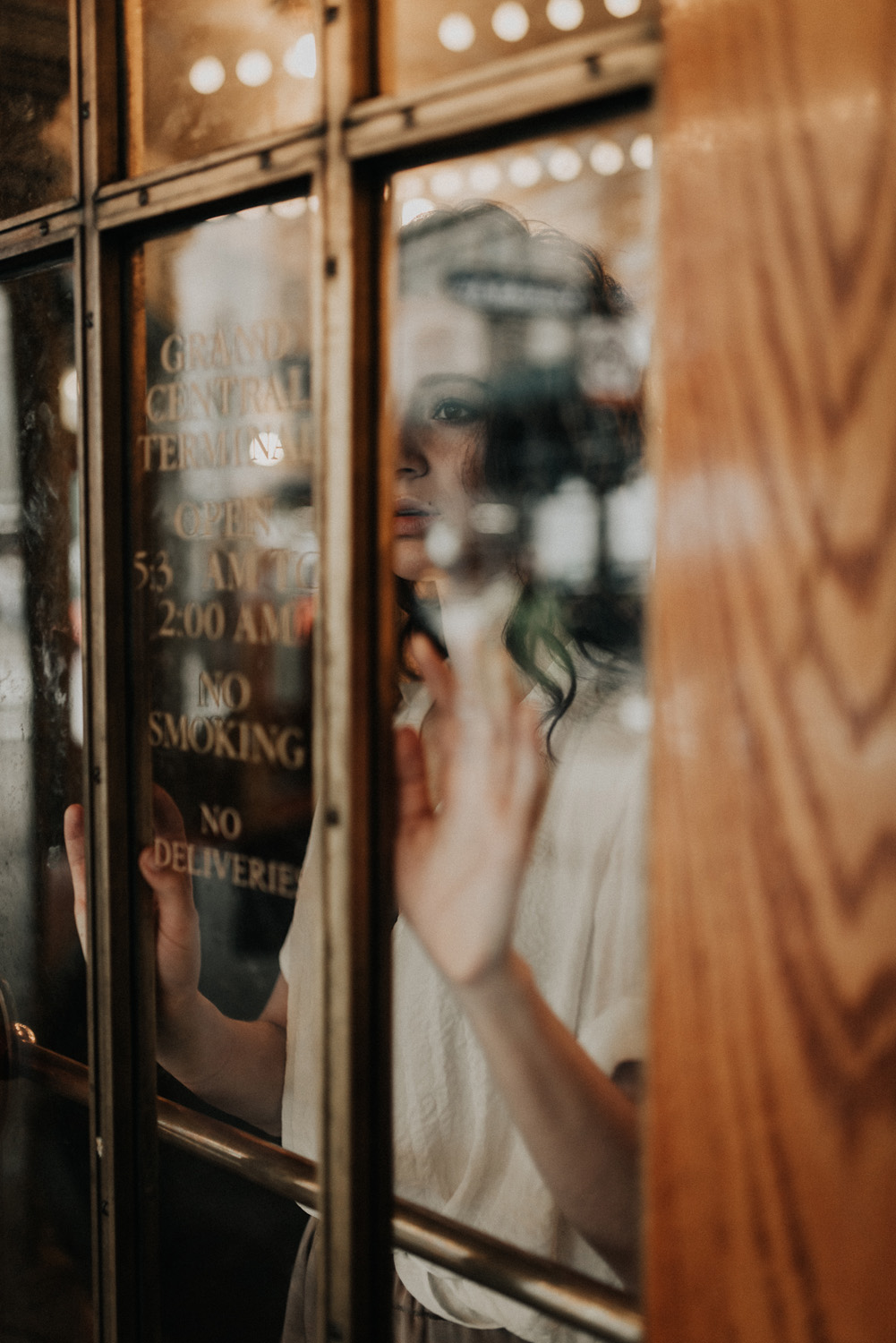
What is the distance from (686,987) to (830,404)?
481 millimetres

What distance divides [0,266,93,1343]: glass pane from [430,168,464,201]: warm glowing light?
0.71m

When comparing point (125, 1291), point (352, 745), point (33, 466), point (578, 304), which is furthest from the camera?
point (33, 466)

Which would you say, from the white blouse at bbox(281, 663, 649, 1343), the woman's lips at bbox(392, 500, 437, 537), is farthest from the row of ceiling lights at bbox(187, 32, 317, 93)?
the white blouse at bbox(281, 663, 649, 1343)

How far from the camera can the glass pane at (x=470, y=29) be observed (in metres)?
1.04

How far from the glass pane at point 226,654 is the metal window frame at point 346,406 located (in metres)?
0.05

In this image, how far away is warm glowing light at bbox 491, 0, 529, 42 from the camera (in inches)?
43.2

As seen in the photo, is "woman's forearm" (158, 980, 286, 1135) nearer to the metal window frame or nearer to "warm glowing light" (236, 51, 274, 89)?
the metal window frame

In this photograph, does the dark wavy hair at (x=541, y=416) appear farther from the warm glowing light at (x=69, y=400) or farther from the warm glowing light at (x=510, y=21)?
the warm glowing light at (x=69, y=400)

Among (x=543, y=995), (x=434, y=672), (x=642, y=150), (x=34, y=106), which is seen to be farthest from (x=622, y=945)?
(x=34, y=106)

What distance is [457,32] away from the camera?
1.15 m

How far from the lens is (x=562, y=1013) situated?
3.90ft

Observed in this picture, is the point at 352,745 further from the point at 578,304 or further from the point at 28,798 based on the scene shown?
the point at 28,798

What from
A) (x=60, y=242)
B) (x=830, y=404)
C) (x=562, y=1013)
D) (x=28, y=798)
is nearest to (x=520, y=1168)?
(x=562, y=1013)

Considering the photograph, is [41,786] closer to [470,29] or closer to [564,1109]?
[564,1109]
